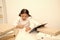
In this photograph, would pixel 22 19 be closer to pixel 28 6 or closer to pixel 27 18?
pixel 27 18

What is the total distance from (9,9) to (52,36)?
129 cm

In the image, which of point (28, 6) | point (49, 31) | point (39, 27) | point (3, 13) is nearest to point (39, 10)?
point (28, 6)

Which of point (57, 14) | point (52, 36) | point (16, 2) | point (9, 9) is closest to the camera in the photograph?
point (52, 36)

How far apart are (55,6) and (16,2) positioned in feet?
2.39

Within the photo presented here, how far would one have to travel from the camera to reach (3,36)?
1300 millimetres

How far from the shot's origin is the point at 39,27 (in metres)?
1.25

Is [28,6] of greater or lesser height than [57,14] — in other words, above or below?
above

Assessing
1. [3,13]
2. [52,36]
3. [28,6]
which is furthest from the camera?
[3,13]

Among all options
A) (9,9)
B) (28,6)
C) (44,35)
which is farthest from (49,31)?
(9,9)

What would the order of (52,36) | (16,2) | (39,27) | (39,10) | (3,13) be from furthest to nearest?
1. (3,13)
2. (16,2)
3. (39,10)
4. (39,27)
5. (52,36)

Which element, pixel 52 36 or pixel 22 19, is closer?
pixel 52 36

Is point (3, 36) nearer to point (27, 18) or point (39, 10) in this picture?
point (27, 18)

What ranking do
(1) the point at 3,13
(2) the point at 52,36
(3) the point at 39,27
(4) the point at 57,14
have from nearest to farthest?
1. (2) the point at 52,36
2. (3) the point at 39,27
3. (4) the point at 57,14
4. (1) the point at 3,13

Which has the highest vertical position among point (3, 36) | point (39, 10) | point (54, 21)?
point (39, 10)
